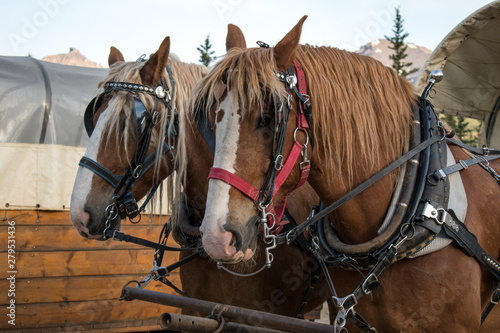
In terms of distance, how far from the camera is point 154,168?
2520mm

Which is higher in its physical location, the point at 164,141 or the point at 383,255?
the point at 164,141

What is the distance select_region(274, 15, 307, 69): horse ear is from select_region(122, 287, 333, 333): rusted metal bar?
39.2 inches

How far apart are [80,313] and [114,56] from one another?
2.48 m

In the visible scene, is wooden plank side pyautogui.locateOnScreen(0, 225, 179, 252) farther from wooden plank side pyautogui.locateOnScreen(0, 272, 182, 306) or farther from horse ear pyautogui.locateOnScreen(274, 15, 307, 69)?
horse ear pyautogui.locateOnScreen(274, 15, 307, 69)

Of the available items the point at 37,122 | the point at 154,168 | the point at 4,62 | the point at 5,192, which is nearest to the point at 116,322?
the point at 5,192

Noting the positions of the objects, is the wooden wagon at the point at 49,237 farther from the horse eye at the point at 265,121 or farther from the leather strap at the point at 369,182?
the horse eye at the point at 265,121

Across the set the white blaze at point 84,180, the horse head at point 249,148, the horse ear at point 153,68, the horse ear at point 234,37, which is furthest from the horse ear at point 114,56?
the horse head at point 249,148

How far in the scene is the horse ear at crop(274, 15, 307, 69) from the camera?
Answer: 5.57ft

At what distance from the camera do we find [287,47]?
174 cm

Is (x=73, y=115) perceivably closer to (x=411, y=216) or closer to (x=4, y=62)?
(x=4, y=62)

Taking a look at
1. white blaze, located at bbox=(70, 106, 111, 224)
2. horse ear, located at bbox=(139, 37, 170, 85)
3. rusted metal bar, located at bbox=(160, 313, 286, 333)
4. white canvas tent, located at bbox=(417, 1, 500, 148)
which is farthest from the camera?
white canvas tent, located at bbox=(417, 1, 500, 148)

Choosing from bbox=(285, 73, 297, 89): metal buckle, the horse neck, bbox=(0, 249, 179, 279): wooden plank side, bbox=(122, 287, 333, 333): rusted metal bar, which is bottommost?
bbox=(0, 249, 179, 279): wooden plank side

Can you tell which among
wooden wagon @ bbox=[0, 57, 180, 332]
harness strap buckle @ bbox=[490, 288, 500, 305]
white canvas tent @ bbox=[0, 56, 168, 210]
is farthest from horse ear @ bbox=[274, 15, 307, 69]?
white canvas tent @ bbox=[0, 56, 168, 210]

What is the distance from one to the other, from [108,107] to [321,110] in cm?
131
